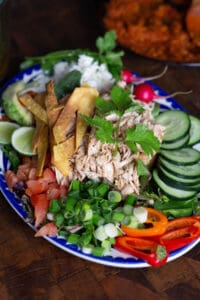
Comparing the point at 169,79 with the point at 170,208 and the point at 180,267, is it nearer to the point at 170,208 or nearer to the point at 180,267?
the point at 170,208

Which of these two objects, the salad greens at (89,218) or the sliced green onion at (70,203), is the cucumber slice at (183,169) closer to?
the salad greens at (89,218)

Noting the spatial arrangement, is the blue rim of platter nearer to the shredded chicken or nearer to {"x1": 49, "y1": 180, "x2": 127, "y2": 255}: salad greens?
{"x1": 49, "y1": 180, "x2": 127, "y2": 255}: salad greens

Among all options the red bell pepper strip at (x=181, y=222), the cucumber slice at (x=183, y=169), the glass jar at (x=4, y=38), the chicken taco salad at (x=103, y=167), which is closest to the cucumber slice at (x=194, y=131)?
the chicken taco salad at (x=103, y=167)

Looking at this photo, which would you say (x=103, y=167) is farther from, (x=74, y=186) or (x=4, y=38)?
(x=4, y=38)

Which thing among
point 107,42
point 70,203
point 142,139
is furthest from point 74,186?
point 107,42

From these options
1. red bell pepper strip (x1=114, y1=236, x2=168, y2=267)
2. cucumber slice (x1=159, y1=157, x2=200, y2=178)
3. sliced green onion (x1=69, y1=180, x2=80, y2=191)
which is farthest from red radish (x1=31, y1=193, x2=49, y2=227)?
cucumber slice (x1=159, y1=157, x2=200, y2=178)

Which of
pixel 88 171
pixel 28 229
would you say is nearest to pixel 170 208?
pixel 88 171
